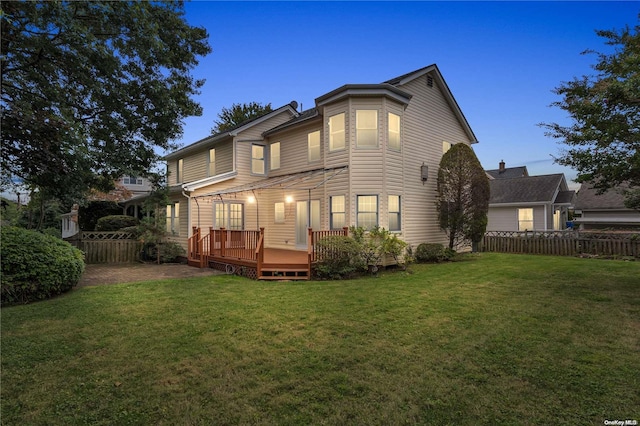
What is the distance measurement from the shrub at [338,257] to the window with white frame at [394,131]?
461 centimetres

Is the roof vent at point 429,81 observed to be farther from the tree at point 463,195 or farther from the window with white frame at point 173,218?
the window with white frame at point 173,218

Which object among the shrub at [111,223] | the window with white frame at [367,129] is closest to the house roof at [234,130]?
the shrub at [111,223]

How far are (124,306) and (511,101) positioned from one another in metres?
27.3

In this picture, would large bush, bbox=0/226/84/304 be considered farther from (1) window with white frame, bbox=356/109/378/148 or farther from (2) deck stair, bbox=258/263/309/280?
(1) window with white frame, bbox=356/109/378/148

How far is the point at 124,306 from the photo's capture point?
682cm

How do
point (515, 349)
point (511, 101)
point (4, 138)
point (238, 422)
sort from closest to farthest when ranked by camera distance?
point (238, 422) → point (515, 349) → point (4, 138) → point (511, 101)

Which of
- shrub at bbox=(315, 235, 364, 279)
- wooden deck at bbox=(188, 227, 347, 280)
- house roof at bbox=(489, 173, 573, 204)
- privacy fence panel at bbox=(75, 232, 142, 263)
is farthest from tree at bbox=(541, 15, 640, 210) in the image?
privacy fence panel at bbox=(75, 232, 142, 263)

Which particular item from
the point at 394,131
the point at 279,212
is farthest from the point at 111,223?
the point at 394,131

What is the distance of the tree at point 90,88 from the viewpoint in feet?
24.2

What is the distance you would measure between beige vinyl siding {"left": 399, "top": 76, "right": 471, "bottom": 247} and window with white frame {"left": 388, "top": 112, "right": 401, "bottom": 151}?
0.34m

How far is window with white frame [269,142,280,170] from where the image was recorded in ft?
51.8

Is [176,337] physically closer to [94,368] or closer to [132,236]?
[94,368]

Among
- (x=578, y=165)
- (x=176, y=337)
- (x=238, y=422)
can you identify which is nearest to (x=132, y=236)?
(x=176, y=337)

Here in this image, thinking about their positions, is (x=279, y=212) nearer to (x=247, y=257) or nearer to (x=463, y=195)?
(x=247, y=257)
